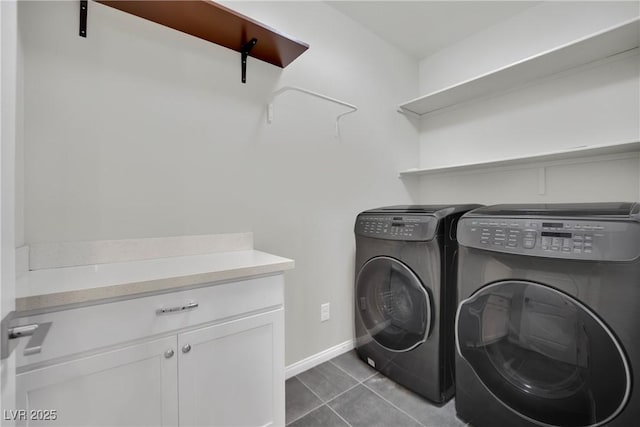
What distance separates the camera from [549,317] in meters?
1.06

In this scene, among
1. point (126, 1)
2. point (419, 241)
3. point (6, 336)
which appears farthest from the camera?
point (419, 241)

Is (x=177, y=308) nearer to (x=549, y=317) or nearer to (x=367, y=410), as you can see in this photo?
(x=367, y=410)

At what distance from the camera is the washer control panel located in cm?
145

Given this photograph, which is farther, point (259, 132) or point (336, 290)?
point (336, 290)

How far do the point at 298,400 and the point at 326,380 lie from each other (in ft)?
0.76

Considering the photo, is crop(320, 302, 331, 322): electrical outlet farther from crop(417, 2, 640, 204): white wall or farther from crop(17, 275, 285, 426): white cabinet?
crop(417, 2, 640, 204): white wall

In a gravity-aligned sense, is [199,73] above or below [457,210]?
above

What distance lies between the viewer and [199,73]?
4.55 ft

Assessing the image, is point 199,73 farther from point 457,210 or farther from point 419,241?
point 457,210

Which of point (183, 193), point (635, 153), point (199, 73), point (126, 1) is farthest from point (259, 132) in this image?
point (635, 153)

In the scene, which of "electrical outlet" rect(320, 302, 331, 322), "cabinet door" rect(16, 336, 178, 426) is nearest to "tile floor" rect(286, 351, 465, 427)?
"electrical outlet" rect(320, 302, 331, 322)

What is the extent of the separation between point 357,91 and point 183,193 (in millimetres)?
1462

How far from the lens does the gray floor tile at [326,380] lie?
5.17 ft

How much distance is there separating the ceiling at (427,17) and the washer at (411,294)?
4.73 feet
